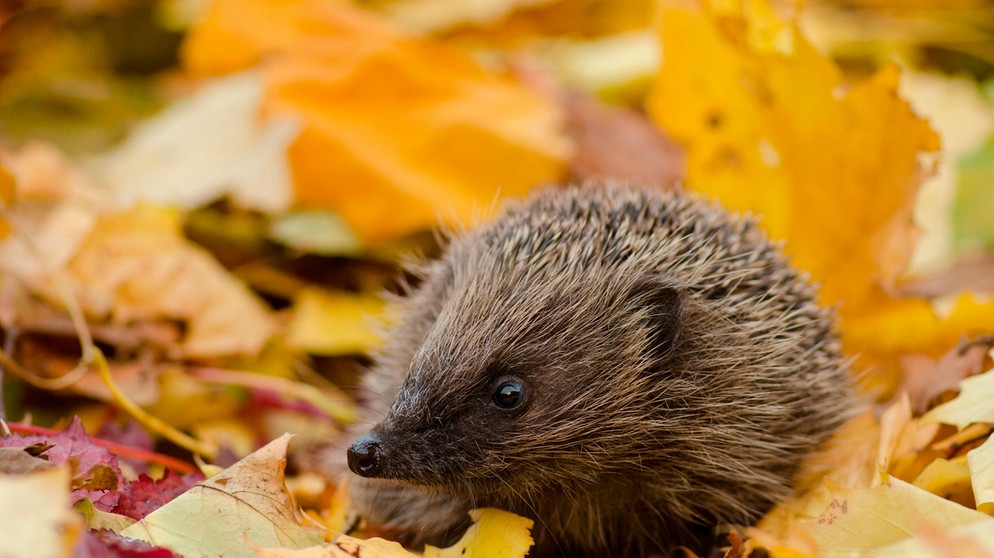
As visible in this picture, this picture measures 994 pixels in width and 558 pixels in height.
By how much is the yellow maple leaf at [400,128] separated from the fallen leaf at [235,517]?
209 centimetres

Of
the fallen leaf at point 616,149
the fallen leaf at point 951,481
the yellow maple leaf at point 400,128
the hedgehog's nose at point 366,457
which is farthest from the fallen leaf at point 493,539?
the fallen leaf at point 616,149

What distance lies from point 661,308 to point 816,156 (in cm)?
121

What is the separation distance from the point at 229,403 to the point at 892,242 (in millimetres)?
2522

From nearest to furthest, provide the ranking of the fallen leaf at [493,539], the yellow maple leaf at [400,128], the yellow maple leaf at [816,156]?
the fallen leaf at [493,539], the yellow maple leaf at [816,156], the yellow maple leaf at [400,128]

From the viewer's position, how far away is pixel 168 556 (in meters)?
2.09

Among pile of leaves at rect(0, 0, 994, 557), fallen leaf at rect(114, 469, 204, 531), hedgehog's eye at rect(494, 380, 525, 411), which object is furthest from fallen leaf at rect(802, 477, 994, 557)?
fallen leaf at rect(114, 469, 204, 531)

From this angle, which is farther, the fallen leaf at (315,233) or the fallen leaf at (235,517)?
the fallen leaf at (315,233)

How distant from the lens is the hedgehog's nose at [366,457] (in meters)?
2.60

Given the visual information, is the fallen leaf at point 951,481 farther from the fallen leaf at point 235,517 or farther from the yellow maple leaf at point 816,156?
the fallen leaf at point 235,517

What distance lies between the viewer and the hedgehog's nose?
2.60 meters

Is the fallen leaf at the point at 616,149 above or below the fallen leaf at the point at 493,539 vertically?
above

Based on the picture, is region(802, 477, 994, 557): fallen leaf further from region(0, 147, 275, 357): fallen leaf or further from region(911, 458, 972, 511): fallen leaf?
region(0, 147, 275, 357): fallen leaf

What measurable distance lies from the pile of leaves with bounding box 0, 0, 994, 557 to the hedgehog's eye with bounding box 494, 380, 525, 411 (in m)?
0.32

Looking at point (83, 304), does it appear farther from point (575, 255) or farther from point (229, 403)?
point (575, 255)
